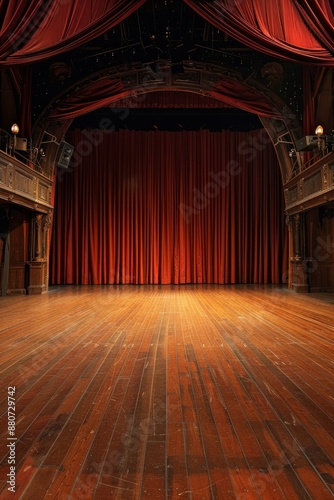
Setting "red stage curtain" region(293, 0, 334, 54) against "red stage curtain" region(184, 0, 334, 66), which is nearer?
"red stage curtain" region(293, 0, 334, 54)

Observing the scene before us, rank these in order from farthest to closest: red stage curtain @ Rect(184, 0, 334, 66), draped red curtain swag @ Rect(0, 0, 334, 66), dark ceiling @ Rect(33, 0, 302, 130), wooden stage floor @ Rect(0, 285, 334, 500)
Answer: dark ceiling @ Rect(33, 0, 302, 130), red stage curtain @ Rect(184, 0, 334, 66), draped red curtain swag @ Rect(0, 0, 334, 66), wooden stage floor @ Rect(0, 285, 334, 500)

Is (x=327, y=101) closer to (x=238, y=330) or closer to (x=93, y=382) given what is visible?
(x=238, y=330)

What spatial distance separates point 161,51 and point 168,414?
23.1ft

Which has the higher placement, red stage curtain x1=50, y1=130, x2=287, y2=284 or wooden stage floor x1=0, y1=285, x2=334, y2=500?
red stage curtain x1=50, y1=130, x2=287, y2=284

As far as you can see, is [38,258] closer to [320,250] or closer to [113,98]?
[113,98]

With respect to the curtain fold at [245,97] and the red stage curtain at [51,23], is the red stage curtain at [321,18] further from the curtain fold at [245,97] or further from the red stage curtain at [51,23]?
the curtain fold at [245,97]

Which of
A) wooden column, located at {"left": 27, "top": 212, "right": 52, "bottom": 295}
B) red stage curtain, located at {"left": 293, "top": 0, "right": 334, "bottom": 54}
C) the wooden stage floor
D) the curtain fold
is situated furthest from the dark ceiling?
the wooden stage floor

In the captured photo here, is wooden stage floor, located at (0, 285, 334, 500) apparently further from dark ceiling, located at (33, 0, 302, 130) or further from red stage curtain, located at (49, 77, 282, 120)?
dark ceiling, located at (33, 0, 302, 130)

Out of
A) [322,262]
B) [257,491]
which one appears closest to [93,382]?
[257,491]

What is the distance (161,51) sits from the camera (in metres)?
6.80

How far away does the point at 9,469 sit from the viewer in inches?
45.9

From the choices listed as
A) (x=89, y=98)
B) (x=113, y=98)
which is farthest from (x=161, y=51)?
(x=89, y=98)

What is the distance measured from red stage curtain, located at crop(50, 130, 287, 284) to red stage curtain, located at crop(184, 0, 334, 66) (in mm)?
5467

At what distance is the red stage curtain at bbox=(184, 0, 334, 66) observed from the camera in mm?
4387
